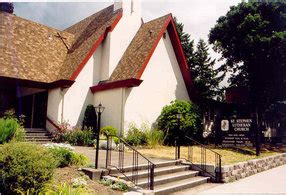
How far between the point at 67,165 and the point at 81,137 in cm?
688

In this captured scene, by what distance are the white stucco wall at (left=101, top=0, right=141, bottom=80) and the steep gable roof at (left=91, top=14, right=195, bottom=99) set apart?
33 cm

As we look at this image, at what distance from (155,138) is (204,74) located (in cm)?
1457

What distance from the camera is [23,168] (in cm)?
613

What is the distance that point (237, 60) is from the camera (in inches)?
834

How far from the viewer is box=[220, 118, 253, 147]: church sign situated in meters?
14.2

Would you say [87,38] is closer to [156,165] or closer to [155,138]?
[155,138]

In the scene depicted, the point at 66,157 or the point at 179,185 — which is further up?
the point at 66,157

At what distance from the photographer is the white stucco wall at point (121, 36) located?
19062mm

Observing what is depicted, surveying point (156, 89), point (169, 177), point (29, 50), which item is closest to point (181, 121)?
point (156, 89)

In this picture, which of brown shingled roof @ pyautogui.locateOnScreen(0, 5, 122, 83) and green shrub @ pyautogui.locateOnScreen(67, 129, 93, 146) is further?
brown shingled roof @ pyautogui.locateOnScreen(0, 5, 122, 83)

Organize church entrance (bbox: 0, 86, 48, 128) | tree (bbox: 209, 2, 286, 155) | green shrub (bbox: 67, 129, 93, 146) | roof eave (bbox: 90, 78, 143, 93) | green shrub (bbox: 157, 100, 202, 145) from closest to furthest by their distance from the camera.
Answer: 1. green shrub (bbox: 67, 129, 93, 146)
2. roof eave (bbox: 90, 78, 143, 93)
3. green shrub (bbox: 157, 100, 202, 145)
4. church entrance (bbox: 0, 86, 48, 128)
5. tree (bbox: 209, 2, 286, 155)

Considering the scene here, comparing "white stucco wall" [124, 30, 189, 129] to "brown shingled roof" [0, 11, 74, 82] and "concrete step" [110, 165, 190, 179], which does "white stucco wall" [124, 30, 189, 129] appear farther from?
"concrete step" [110, 165, 190, 179]

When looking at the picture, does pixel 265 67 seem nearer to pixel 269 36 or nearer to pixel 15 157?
pixel 269 36

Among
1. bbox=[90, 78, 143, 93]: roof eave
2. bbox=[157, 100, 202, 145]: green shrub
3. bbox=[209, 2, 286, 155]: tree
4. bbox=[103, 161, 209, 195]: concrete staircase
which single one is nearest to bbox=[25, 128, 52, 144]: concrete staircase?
bbox=[90, 78, 143, 93]: roof eave
